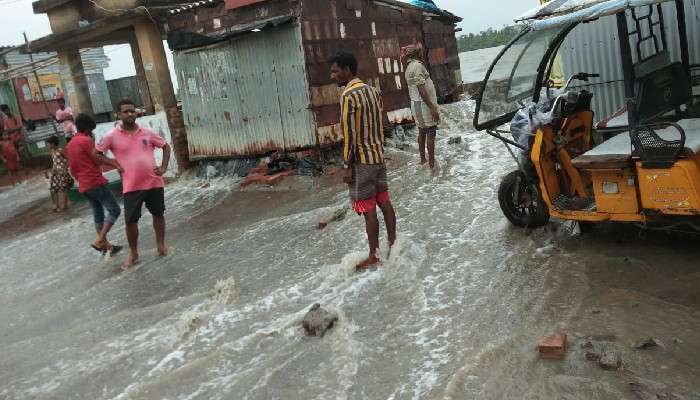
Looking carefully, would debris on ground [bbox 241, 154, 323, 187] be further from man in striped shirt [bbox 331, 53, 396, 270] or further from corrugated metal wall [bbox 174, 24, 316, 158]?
man in striped shirt [bbox 331, 53, 396, 270]

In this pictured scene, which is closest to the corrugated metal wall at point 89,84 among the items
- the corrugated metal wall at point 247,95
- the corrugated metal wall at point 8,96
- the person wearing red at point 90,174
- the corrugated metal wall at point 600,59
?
the corrugated metal wall at point 8,96

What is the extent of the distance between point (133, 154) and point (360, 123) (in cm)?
292

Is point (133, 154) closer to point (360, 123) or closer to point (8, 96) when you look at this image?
point (360, 123)

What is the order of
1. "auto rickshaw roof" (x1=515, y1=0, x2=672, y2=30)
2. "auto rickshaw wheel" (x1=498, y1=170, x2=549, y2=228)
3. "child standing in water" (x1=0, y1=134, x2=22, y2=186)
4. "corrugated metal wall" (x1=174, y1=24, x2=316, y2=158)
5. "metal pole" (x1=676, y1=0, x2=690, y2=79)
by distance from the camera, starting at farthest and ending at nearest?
"child standing in water" (x1=0, y1=134, x2=22, y2=186)
"corrugated metal wall" (x1=174, y1=24, x2=316, y2=158)
"metal pole" (x1=676, y1=0, x2=690, y2=79)
"auto rickshaw wheel" (x1=498, y1=170, x2=549, y2=228)
"auto rickshaw roof" (x1=515, y1=0, x2=672, y2=30)

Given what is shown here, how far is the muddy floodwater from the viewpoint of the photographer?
351 cm

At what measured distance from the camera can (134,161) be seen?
670 centimetres

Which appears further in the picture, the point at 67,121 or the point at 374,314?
the point at 67,121

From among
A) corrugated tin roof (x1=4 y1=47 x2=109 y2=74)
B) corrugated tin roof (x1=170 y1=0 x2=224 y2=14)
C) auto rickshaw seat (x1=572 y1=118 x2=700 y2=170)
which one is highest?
corrugated tin roof (x1=4 y1=47 x2=109 y2=74)

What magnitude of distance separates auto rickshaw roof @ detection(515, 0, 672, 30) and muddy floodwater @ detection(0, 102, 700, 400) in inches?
76.4

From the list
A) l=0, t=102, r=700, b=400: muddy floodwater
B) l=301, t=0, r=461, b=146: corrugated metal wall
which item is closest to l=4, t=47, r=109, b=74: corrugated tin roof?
l=301, t=0, r=461, b=146: corrugated metal wall

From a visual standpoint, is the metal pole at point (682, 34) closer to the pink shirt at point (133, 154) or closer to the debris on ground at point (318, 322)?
the debris on ground at point (318, 322)

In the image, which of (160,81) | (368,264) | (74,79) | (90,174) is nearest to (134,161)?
(90,174)

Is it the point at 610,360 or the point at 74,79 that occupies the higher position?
the point at 74,79

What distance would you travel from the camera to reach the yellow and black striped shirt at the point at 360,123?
17.0 feet
